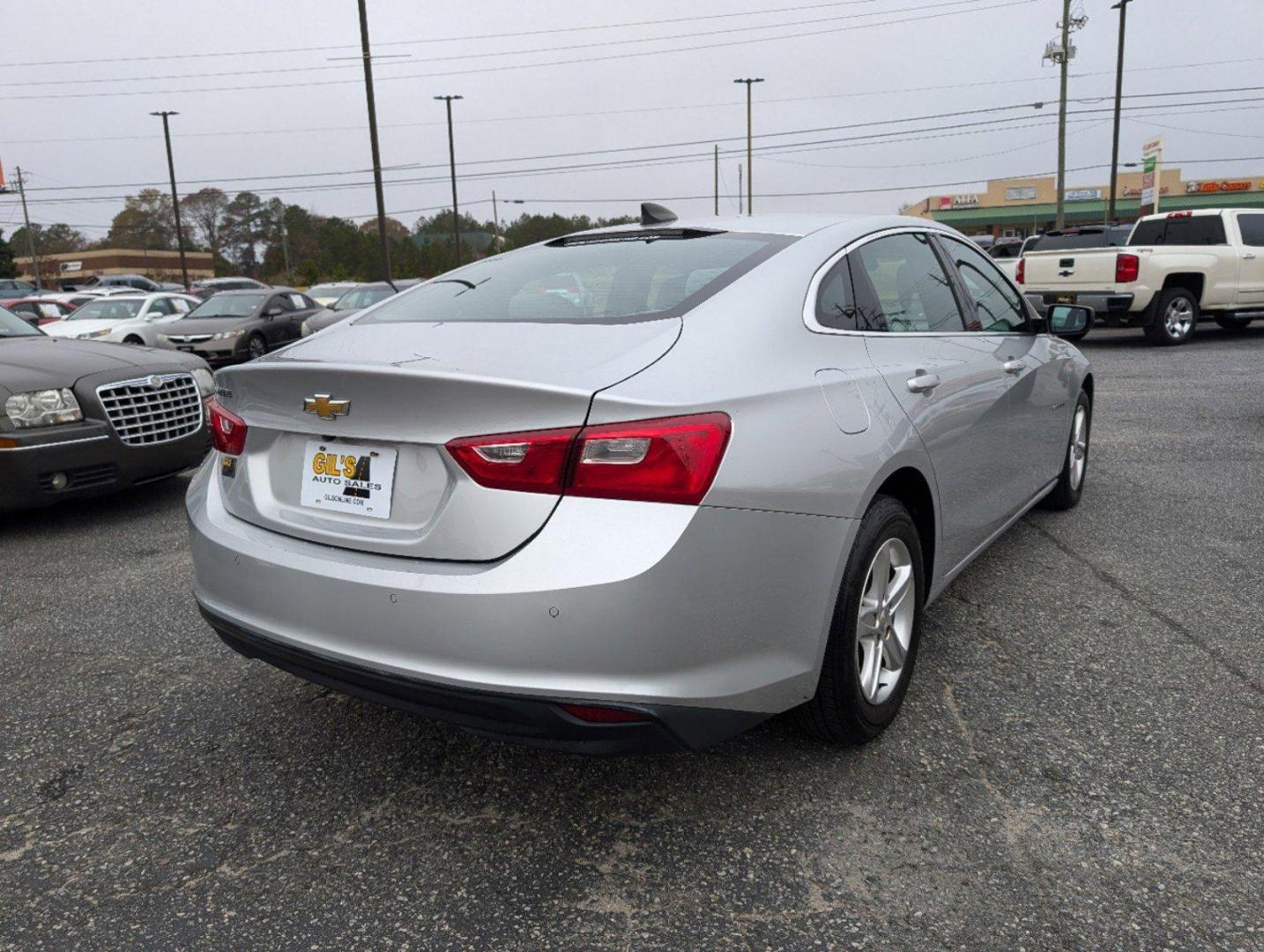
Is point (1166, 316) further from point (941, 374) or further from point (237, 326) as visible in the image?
point (237, 326)

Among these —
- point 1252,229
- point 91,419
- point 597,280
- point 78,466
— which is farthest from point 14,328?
point 1252,229

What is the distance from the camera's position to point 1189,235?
578 inches

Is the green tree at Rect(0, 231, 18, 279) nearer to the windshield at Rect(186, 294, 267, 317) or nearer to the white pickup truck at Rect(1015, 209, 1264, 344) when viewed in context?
the windshield at Rect(186, 294, 267, 317)

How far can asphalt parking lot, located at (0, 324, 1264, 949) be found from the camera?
2.16 meters

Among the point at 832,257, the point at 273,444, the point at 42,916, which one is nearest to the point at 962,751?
the point at 832,257

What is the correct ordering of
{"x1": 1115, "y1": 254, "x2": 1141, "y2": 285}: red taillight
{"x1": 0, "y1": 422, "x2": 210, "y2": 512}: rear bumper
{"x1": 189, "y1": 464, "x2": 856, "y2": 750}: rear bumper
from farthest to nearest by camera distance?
{"x1": 1115, "y1": 254, "x2": 1141, "y2": 285}: red taillight
{"x1": 0, "y1": 422, "x2": 210, "y2": 512}: rear bumper
{"x1": 189, "y1": 464, "x2": 856, "y2": 750}: rear bumper

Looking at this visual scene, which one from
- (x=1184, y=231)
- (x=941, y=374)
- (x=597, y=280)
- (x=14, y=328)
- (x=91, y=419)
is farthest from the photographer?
(x=1184, y=231)

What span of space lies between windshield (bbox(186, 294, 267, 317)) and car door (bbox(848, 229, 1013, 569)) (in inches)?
617

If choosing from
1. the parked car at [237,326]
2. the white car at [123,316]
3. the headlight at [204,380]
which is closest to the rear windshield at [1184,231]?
the headlight at [204,380]

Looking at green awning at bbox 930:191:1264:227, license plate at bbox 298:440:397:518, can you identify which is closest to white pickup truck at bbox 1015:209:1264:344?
license plate at bbox 298:440:397:518

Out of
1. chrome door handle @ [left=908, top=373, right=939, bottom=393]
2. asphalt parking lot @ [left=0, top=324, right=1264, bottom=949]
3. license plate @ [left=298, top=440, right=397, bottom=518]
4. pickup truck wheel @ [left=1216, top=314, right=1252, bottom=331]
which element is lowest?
pickup truck wheel @ [left=1216, top=314, right=1252, bottom=331]

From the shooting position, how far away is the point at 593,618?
209 centimetres

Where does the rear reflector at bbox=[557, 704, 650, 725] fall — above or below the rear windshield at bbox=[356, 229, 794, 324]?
below

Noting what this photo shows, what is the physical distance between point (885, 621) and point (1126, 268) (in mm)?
13205
